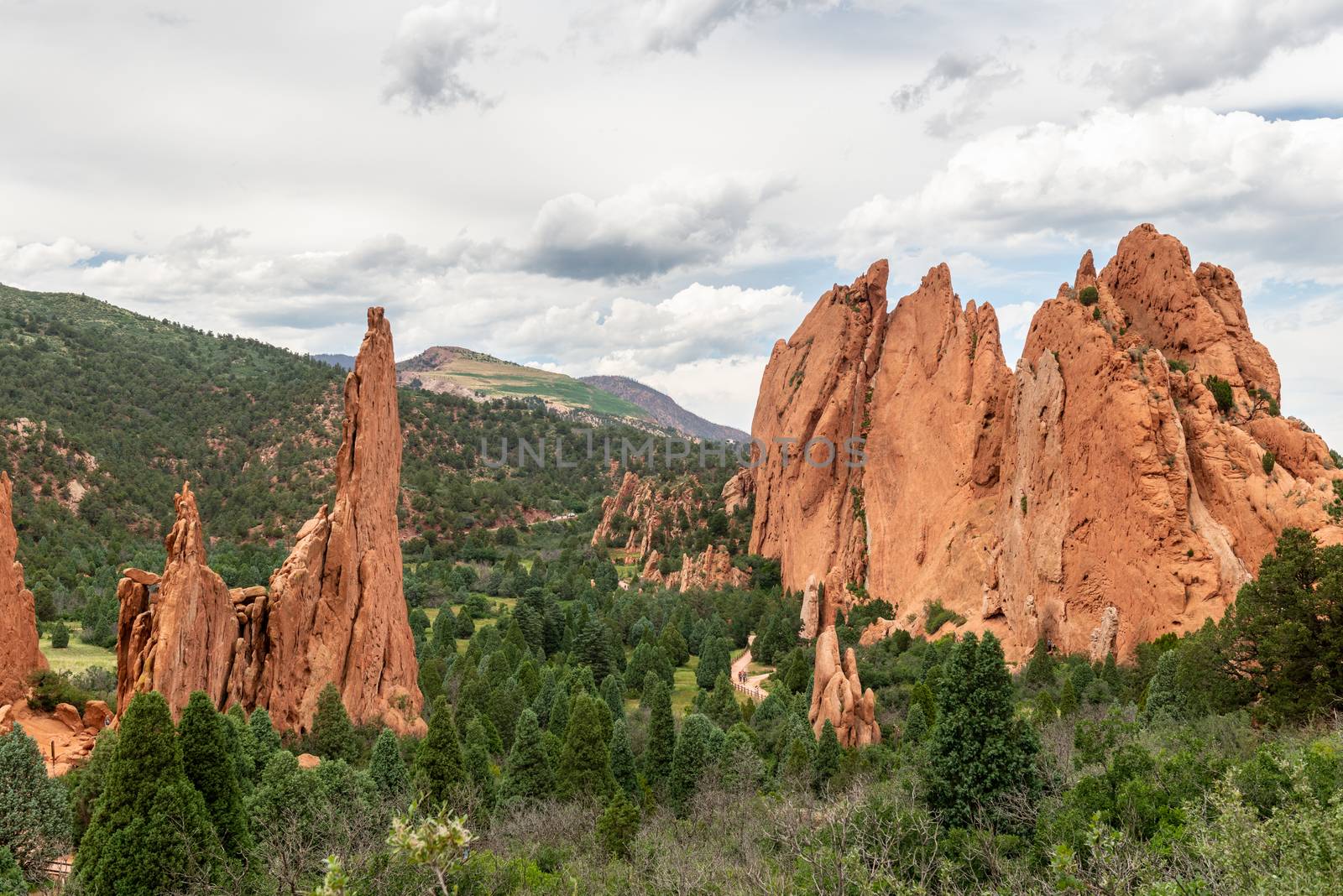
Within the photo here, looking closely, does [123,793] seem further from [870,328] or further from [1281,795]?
[870,328]

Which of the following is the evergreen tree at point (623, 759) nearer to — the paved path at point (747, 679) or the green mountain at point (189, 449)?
the paved path at point (747, 679)

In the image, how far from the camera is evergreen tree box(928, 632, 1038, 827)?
23.4 m

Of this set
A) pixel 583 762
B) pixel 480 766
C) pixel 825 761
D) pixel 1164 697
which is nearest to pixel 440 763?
pixel 480 766

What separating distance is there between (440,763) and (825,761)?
15.2 m

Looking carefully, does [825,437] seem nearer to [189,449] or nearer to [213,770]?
[213,770]

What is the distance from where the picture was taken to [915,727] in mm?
36469

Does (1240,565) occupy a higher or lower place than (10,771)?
higher

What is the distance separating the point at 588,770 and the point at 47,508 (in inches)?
2984

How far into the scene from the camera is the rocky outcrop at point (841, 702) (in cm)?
3778

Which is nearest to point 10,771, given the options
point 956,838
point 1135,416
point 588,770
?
point 588,770

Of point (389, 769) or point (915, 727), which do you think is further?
point (915, 727)

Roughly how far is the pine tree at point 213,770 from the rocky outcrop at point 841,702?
24097 mm

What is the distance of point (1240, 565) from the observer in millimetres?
40812

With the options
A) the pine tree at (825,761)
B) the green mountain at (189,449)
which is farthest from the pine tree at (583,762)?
the green mountain at (189,449)
